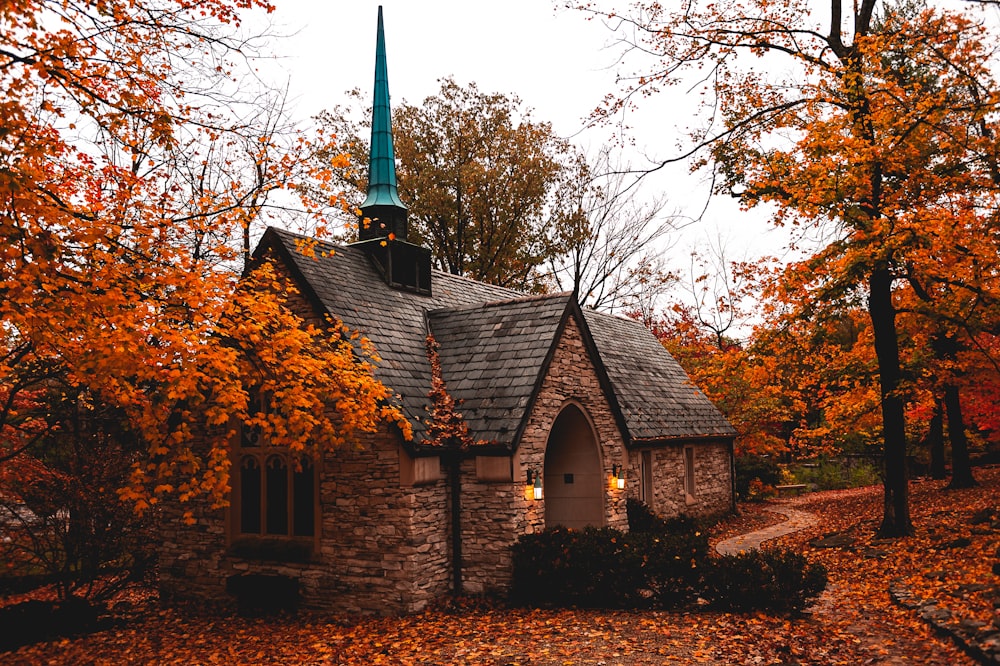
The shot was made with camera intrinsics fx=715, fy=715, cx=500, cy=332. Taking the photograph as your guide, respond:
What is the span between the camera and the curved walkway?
15.4 m

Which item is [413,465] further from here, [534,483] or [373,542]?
[534,483]

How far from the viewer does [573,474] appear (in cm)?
1329

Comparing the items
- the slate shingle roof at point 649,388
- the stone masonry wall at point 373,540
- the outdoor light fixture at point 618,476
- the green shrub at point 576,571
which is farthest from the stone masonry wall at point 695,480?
the stone masonry wall at point 373,540

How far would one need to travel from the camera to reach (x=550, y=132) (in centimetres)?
2948

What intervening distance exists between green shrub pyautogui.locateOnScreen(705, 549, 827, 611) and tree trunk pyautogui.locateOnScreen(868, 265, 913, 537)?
174 inches

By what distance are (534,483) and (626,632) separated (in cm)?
291

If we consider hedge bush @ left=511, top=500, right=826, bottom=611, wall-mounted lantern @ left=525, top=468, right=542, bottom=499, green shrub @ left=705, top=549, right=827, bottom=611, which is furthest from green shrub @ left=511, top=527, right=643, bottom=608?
green shrub @ left=705, top=549, right=827, bottom=611

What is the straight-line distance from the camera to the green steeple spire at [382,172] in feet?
48.1

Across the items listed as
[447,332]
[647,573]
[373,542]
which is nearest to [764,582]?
[647,573]

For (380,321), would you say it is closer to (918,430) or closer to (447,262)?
(447,262)

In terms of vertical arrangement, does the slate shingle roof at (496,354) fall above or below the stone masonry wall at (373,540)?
above

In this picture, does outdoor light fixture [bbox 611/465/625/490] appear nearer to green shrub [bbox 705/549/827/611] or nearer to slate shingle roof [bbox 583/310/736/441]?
slate shingle roof [bbox 583/310/736/441]

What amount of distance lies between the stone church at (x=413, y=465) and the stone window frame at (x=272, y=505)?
0.08 feet

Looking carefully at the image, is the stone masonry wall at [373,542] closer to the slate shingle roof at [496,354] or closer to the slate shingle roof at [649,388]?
the slate shingle roof at [496,354]
